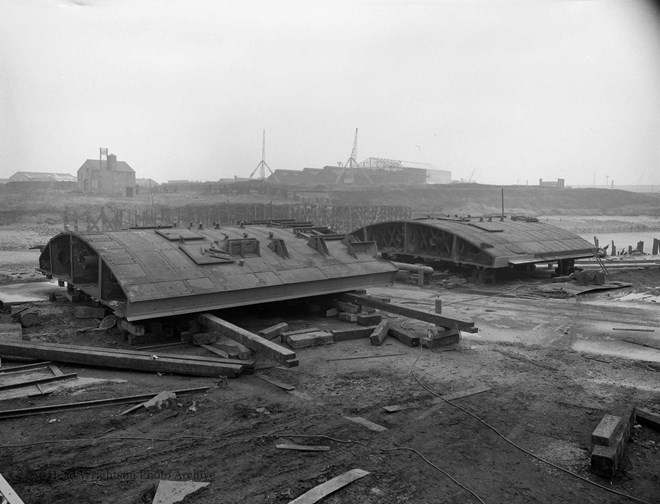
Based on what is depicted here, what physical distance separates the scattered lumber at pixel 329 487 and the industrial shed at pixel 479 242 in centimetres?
1543

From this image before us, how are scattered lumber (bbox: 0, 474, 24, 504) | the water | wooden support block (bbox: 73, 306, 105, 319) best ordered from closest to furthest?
1. scattered lumber (bbox: 0, 474, 24, 504)
2. wooden support block (bbox: 73, 306, 105, 319)
3. the water

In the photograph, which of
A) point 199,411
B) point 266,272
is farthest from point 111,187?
point 199,411

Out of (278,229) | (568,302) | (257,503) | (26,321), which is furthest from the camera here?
(568,302)

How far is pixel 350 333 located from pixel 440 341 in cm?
182

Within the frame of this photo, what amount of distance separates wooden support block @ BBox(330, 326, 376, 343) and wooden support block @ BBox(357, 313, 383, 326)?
758 millimetres

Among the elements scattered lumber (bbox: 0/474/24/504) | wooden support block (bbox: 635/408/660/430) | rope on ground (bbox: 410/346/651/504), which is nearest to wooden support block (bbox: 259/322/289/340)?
rope on ground (bbox: 410/346/651/504)

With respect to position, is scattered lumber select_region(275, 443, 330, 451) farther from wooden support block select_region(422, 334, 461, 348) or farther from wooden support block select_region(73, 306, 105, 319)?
wooden support block select_region(73, 306, 105, 319)

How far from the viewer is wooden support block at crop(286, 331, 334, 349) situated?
34.6 feet

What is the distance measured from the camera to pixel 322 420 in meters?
7.04

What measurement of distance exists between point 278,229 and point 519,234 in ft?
39.2

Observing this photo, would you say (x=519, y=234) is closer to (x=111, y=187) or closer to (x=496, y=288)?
(x=496, y=288)

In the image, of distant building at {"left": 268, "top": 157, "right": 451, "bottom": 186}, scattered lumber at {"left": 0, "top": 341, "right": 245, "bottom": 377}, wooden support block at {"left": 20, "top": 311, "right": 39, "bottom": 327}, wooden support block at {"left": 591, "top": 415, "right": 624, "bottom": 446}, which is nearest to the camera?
wooden support block at {"left": 591, "top": 415, "right": 624, "bottom": 446}

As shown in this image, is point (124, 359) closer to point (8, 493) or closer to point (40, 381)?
point (40, 381)

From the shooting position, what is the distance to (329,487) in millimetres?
5328
